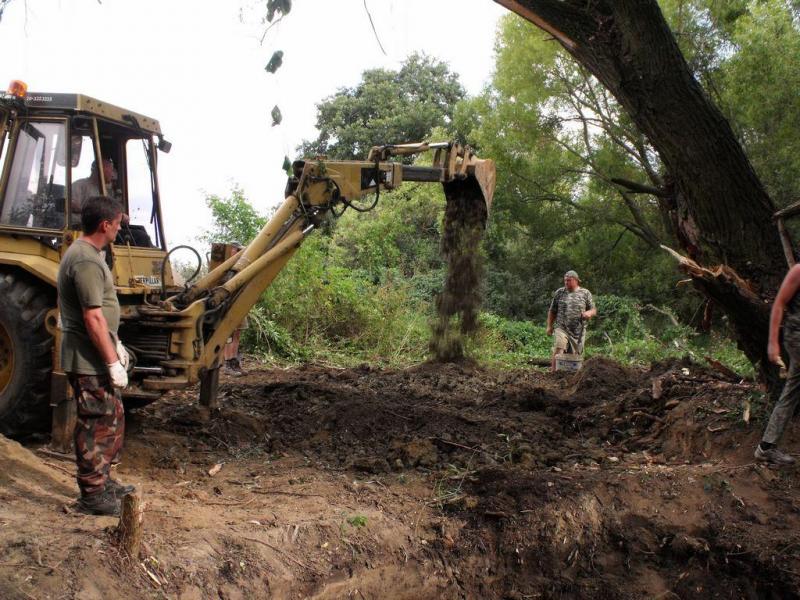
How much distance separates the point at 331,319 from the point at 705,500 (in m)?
8.69

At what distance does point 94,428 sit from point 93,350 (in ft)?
1.49

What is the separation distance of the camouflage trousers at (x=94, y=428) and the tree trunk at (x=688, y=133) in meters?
4.09

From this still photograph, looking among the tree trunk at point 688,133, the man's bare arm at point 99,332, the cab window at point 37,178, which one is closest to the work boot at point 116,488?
the man's bare arm at point 99,332

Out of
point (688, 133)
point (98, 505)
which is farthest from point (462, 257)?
point (98, 505)

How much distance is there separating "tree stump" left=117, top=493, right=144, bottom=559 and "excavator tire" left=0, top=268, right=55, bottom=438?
266 centimetres

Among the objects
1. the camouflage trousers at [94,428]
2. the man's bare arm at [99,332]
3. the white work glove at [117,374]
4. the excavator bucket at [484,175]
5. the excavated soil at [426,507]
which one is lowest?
the excavated soil at [426,507]

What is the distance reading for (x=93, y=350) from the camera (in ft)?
13.8

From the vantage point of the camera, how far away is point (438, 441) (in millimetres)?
6344

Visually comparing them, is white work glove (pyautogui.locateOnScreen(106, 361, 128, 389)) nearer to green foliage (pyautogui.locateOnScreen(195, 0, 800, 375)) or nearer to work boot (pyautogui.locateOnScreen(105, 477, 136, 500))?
work boot (pyautogui.locateOnScreen(105, 477, 136, 500))

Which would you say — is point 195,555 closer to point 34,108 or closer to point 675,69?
point 34,108

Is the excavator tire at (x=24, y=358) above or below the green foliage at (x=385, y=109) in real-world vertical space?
below

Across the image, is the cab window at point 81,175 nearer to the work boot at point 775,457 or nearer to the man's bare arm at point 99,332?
the man's bare arm at point 99,332

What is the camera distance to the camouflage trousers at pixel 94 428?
13.8ft

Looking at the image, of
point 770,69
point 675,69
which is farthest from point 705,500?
point 770,69
